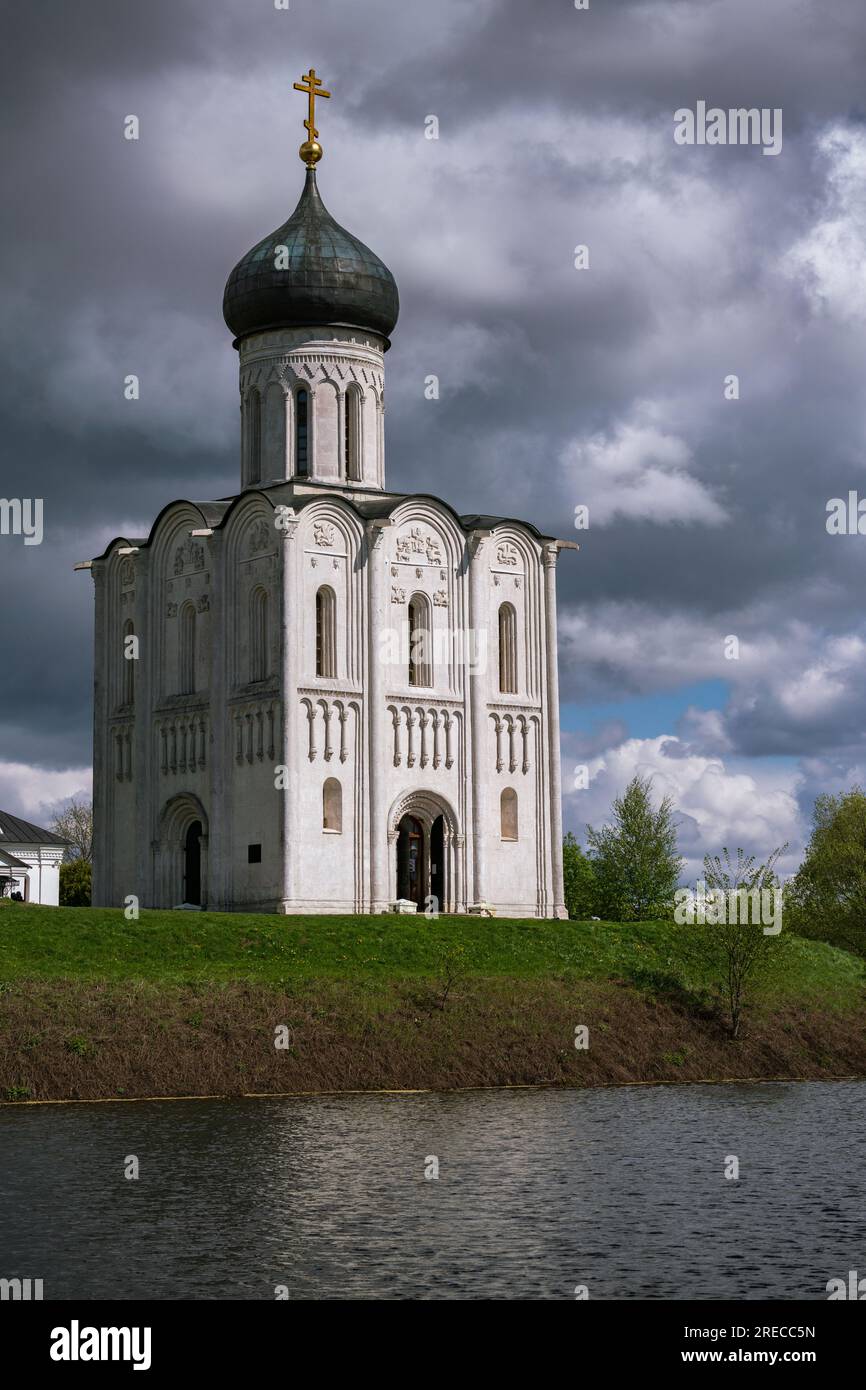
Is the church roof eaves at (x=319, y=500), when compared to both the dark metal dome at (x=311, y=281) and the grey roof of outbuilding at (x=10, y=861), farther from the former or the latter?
the grey roof of outbuilding at (x=10, y=861)

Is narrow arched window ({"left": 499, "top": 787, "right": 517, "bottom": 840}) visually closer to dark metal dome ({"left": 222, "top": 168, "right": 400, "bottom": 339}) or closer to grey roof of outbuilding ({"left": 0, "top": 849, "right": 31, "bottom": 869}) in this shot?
dark metal dome ({"left": 222, "top": 168, "right": 400, "bottom": 339})

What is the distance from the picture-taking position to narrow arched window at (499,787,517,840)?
5722cm

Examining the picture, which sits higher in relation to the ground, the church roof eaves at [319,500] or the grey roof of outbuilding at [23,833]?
the church roof eaves at [319,500]

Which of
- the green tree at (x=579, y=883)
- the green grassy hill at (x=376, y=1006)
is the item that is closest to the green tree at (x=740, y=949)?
the green grassy hill at (x=376, y=1006)

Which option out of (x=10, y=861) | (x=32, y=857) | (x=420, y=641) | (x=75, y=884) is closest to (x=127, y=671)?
(x=420, y=641)

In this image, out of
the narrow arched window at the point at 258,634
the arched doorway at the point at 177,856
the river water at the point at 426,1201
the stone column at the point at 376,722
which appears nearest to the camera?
the river water at the point at 426,1201

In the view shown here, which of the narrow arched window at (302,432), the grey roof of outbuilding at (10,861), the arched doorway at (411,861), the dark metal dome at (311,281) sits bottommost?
the arched doorway at (411,861)

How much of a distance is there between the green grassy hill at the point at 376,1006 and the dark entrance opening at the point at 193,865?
29.7ft

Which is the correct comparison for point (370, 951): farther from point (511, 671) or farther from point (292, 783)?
point (511, 671)

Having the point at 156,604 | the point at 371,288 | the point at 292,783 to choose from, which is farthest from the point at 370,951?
the point at 371,288

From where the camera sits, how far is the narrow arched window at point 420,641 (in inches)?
2181

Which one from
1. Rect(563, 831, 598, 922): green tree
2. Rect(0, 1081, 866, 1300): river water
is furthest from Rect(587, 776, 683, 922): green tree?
Rect(0, 1081, 866, 1300): river water

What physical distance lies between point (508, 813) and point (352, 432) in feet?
39.6

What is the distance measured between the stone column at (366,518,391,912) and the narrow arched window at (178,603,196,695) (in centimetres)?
628
